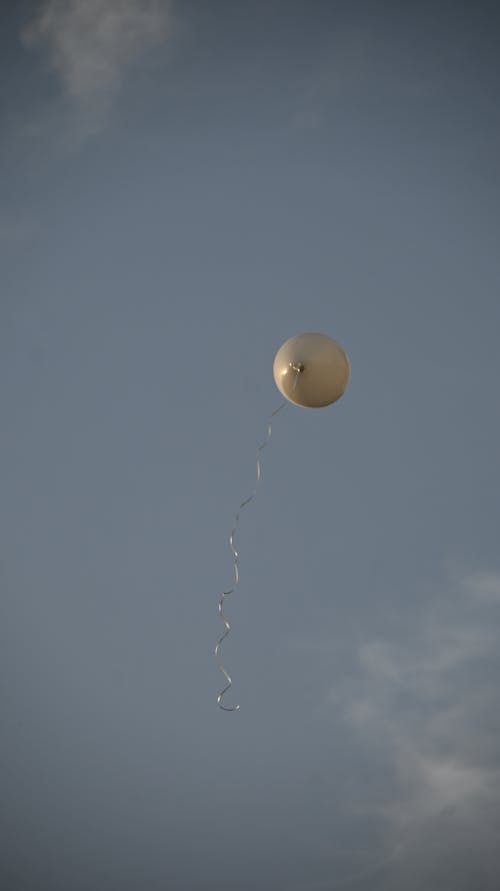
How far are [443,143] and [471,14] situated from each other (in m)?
1.97

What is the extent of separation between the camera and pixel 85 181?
1584 centimetres

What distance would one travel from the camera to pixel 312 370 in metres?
7.75

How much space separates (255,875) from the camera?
54.2 feet

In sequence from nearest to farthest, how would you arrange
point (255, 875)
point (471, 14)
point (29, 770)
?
1. point (471, 14)
2. point (255, 875)
3. point (29, 770)

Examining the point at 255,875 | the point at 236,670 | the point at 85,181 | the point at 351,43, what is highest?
the point at 351,43

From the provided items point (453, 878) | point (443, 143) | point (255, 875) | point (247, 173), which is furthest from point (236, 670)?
point (443, 143)

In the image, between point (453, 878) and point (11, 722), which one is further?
point (11, 722)

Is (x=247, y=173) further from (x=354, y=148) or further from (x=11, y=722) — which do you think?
(x=11, y=722)

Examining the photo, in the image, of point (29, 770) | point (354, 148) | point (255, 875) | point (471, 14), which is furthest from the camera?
point (29, 770)

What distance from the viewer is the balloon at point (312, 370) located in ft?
25.5

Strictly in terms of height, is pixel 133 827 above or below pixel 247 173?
below

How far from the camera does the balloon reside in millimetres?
7773

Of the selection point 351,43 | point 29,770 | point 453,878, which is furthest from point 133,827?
point 351,43

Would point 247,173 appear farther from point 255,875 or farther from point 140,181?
point 255,875
